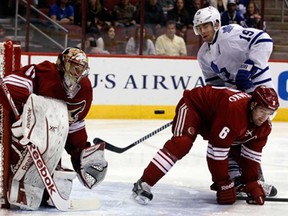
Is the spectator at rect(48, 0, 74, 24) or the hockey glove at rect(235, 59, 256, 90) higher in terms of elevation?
the hockey glove at rect(235, 59, 256, 90)

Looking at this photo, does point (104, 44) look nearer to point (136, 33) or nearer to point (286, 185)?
point (136, 33)

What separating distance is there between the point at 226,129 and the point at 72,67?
79 centimetres

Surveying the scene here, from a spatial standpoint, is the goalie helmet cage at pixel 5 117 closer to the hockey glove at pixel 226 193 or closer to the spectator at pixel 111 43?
the hockey glove at pixel 226 193

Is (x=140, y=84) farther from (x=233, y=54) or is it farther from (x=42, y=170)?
(x=42, y=170)

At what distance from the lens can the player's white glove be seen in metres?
4.31

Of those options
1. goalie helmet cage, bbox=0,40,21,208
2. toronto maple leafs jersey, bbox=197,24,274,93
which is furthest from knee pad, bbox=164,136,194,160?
goalie helmet cage, bbox=0,40,21,208

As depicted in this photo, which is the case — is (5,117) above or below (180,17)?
above

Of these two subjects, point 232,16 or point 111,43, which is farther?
point 232,16

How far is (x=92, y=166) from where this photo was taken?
4.35 meters

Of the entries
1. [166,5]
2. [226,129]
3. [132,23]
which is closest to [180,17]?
[166,5]

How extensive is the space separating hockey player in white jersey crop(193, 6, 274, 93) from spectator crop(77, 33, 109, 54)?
11.2 feet

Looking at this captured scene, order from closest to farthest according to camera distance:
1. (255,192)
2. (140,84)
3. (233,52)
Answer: (255,192) → (233,52) → (140,84)

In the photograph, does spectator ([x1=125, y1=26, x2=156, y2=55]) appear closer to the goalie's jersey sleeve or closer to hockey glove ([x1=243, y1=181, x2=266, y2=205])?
the goalie's jersey sleeve

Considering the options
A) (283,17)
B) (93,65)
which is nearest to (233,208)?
(93,65)
